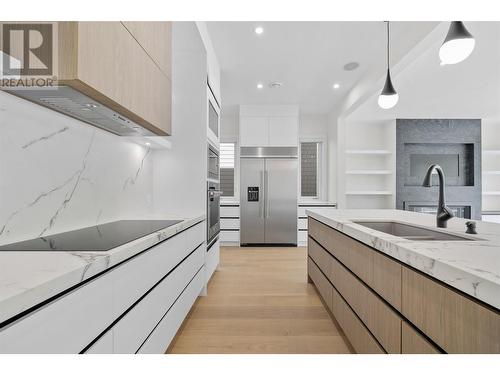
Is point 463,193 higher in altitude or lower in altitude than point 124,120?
lower

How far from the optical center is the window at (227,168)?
20.7 feet

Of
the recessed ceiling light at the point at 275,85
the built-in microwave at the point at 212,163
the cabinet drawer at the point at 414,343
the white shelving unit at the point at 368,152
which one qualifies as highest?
the recessed ceiling light at the point at 275,85

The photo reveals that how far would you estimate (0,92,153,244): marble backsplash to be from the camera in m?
1.28

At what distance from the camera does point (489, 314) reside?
716mm

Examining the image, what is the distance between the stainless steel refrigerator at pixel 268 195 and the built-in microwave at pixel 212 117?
1.91m

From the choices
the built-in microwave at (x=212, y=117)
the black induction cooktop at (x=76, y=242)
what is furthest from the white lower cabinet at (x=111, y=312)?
the built-in microwave at (x=212, y=117)

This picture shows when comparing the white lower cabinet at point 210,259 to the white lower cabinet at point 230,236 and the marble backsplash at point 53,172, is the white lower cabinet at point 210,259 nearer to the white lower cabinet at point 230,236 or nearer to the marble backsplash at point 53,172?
the marble backsplash at point 53,172

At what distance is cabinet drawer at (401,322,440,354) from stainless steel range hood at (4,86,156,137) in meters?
1.60

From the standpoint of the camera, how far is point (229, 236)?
5.59 metres

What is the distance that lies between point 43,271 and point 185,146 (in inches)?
88.4

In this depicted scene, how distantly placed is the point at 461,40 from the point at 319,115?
4765 mm

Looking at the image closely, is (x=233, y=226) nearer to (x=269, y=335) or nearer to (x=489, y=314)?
(x=269, y=335)

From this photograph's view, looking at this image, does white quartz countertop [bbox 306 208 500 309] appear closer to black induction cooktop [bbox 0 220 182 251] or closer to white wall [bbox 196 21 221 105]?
black induction cooktop [bbox 0 220 182 251]
